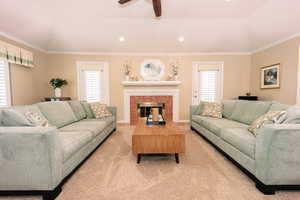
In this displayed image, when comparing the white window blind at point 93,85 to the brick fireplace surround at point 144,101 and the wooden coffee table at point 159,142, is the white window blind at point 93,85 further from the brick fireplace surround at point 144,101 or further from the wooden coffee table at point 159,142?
the wooden coffee table at point 159,142

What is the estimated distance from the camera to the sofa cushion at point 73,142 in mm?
1681

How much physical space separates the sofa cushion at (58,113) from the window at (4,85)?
1.40 m

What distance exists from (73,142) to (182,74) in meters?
3.98

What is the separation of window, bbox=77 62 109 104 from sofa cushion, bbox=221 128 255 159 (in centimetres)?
383

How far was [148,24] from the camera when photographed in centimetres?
371

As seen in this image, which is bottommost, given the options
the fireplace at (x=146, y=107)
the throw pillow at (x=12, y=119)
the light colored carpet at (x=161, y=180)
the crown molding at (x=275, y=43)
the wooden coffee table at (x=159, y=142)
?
the light colored carpet at (x=161, y=180)

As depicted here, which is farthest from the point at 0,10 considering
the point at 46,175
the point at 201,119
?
the point at 201,119

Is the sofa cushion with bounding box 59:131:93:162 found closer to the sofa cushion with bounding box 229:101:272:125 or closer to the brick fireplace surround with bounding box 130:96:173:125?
the brick fireplace surround with bounding box 130:96:173:125

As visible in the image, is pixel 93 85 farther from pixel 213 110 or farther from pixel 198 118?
pixel 213 110

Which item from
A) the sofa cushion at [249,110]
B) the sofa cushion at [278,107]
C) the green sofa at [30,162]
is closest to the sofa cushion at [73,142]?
the green sofa at [30,162]

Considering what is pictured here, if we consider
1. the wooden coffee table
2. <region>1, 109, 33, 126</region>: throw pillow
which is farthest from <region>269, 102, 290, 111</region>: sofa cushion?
<region>1, 109, 33, 126</region>: throw pillow

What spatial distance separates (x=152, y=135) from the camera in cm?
209

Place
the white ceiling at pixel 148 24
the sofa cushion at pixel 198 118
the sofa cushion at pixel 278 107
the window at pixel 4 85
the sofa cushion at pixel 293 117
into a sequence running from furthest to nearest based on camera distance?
the sofa cushion at pixel 198 118
the window at pixel 4 85
the white ceiling at pixel 148 24
the sofa cushion at pixel 278 107
the sofa cushion at pixel 293 117

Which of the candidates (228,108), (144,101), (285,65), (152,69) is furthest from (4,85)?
(285,65)
